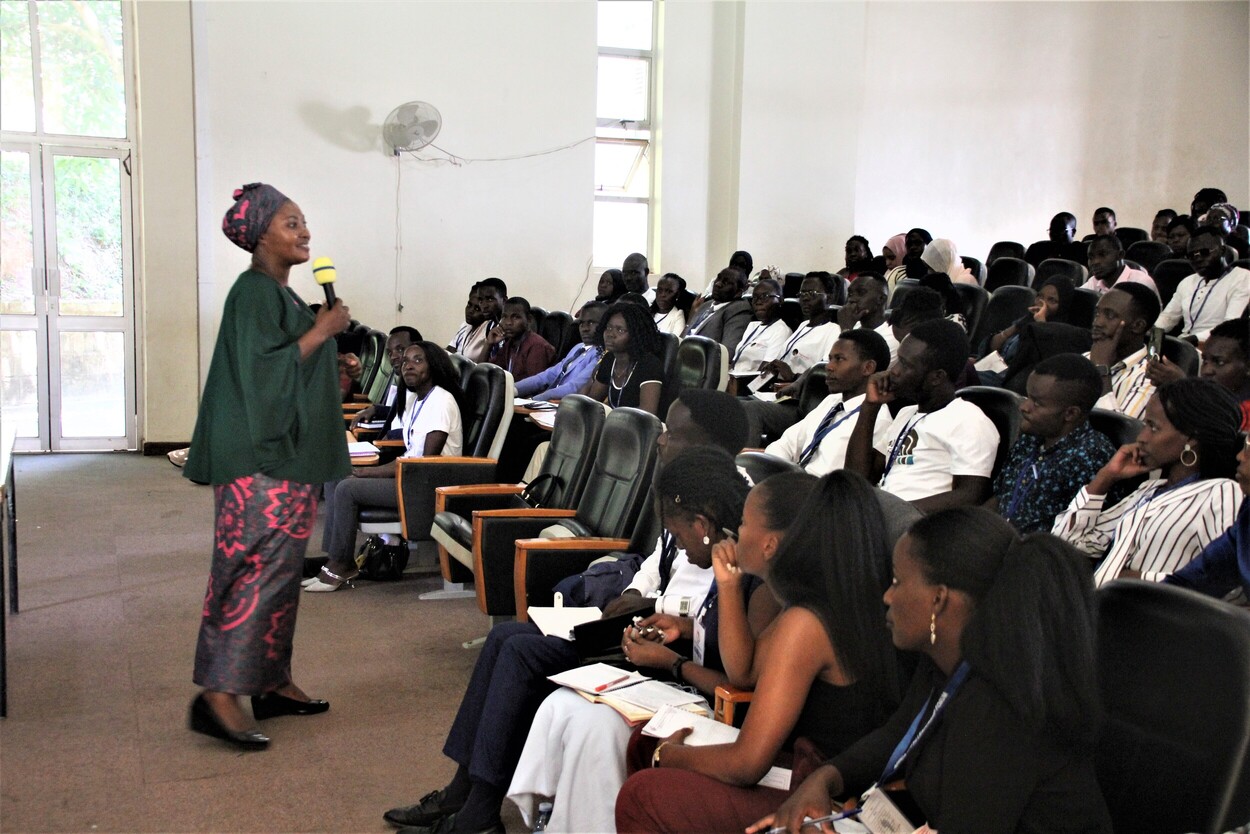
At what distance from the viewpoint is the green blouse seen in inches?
119

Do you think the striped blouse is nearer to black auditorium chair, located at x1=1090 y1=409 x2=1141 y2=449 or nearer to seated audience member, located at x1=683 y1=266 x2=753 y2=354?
black auditorium chair, located at x1=1090 y1=409 x2=1141 y2=449

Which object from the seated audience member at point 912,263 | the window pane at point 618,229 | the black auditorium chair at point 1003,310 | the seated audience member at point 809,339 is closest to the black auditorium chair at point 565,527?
the seated audience member at point 809,339

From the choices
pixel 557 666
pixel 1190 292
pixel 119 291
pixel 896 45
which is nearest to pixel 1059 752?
pixel 557 666

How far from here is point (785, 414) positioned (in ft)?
18.0

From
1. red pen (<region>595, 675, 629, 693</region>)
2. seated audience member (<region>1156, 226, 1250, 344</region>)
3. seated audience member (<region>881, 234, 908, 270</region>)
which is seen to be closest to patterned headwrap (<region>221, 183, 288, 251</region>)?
red pen (<region>595, 675, 629, 693</region>)

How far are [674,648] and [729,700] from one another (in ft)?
1.41

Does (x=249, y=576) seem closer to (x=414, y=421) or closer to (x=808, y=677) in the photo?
(x=808, y=677)

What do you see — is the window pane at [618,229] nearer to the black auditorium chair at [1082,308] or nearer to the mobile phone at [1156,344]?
the black auditorium chair at [1082,308]

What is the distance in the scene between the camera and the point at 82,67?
8.33 metres

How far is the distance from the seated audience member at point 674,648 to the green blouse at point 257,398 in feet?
3.76

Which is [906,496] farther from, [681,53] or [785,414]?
[681,53]

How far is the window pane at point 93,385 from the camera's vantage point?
8547mm

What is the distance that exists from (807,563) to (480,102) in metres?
7.98

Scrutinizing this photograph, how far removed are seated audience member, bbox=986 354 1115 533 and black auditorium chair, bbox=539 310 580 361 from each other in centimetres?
492
